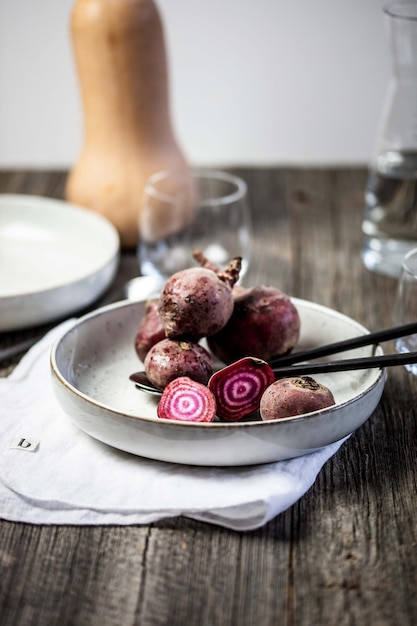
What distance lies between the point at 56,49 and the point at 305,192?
28.0 inches

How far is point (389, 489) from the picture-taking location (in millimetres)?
778

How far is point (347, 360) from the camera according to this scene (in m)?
0.82

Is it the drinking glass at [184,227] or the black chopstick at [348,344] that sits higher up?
the black chopstick at [348,344]

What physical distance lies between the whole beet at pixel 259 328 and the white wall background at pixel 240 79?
40.8 inches

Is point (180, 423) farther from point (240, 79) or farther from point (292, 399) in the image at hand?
point (240, 79)

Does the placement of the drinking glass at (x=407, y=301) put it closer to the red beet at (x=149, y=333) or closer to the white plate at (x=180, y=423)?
the white plate at (x=180, y=423)

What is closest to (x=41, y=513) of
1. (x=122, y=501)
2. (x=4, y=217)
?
(x=122, y=501)

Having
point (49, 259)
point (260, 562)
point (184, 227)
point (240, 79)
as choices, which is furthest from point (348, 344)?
point (240, 79)

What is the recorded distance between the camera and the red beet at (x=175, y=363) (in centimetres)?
81

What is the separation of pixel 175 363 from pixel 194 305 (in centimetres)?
6

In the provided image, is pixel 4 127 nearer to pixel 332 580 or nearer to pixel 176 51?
pixel 176 51

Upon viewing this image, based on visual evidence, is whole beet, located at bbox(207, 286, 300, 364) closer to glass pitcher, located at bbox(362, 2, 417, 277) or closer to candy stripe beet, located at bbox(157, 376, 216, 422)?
candy stripe beet, located at bbox(157, 376, 216, 422)

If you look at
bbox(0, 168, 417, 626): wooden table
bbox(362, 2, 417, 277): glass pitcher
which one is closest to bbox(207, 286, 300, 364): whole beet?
bbox(0, 168, 417, 626): wooden table

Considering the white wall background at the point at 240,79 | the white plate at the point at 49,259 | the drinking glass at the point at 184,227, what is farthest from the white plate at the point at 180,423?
the white wall background at the point at 240,79
